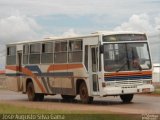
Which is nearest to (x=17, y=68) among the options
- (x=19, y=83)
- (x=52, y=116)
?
(x=19, y=83)

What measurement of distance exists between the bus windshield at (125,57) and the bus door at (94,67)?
0.58 meters

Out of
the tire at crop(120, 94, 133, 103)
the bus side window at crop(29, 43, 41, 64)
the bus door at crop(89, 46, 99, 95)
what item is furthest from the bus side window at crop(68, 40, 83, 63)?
the bus side window at crop(29, 43, 41, 64)

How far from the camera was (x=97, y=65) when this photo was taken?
86.4 feet

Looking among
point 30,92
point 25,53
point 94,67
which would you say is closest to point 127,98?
point 94,67

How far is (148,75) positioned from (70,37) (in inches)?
166

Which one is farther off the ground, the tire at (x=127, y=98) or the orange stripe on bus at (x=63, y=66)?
the orange stripe on bus at (x=63, y=66)

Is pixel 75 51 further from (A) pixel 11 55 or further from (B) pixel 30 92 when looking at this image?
(A) pixel 11 55

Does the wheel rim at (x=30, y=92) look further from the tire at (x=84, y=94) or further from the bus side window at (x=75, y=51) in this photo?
the tire at (x=84, y=94)

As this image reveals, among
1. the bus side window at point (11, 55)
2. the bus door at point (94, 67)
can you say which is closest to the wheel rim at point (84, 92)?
the bus door at point (94, 67)

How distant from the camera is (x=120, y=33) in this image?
26672mm

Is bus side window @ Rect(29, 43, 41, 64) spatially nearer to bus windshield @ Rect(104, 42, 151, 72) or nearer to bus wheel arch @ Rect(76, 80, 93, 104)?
bus wheel arch @ Rect(76, 80, 93, 104)

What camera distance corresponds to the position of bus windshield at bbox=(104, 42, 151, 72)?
26031 mm

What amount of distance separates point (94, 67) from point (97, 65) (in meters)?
0.35

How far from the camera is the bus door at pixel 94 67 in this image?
2642 cm
